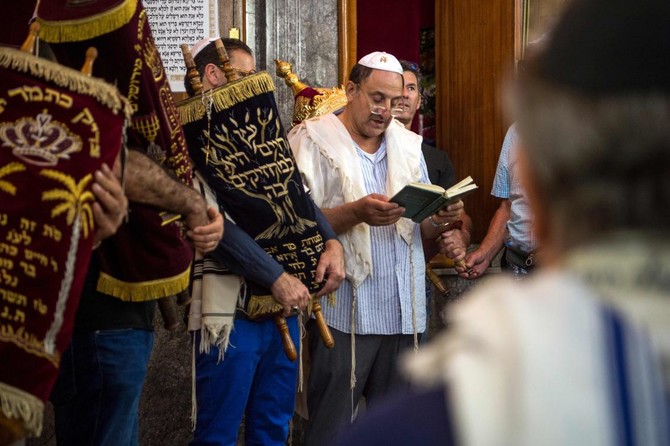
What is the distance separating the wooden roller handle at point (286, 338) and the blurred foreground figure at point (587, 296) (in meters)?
2.65

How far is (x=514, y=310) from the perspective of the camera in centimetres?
96

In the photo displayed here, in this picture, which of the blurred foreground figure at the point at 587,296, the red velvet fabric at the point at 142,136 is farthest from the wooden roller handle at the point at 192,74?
the blurred foreground figure at the point at 587,296

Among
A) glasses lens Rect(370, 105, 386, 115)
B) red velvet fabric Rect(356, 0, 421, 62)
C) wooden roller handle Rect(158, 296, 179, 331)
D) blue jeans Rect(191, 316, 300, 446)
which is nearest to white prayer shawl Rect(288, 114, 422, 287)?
glasses lens Rect(370, 105, 386, 115)

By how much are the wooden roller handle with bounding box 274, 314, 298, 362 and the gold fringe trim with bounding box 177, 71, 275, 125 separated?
777 mm

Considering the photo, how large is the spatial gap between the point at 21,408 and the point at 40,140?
597mm

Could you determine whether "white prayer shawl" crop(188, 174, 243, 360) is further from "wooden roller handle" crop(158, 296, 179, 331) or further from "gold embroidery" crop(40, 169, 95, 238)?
"gold embroidery" crop(40, 169, 95, 238)

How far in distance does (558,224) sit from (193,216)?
1953 millimetres

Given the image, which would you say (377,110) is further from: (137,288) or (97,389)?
(97,389)

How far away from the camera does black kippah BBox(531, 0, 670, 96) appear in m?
0.93

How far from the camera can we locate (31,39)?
2.45m

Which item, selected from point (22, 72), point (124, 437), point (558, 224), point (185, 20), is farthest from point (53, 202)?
point (185, 20)

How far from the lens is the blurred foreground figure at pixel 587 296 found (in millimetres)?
920

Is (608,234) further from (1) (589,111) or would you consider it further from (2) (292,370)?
(2) (292,370)

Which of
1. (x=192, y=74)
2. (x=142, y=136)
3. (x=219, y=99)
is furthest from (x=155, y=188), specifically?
(x=192, y=74)
